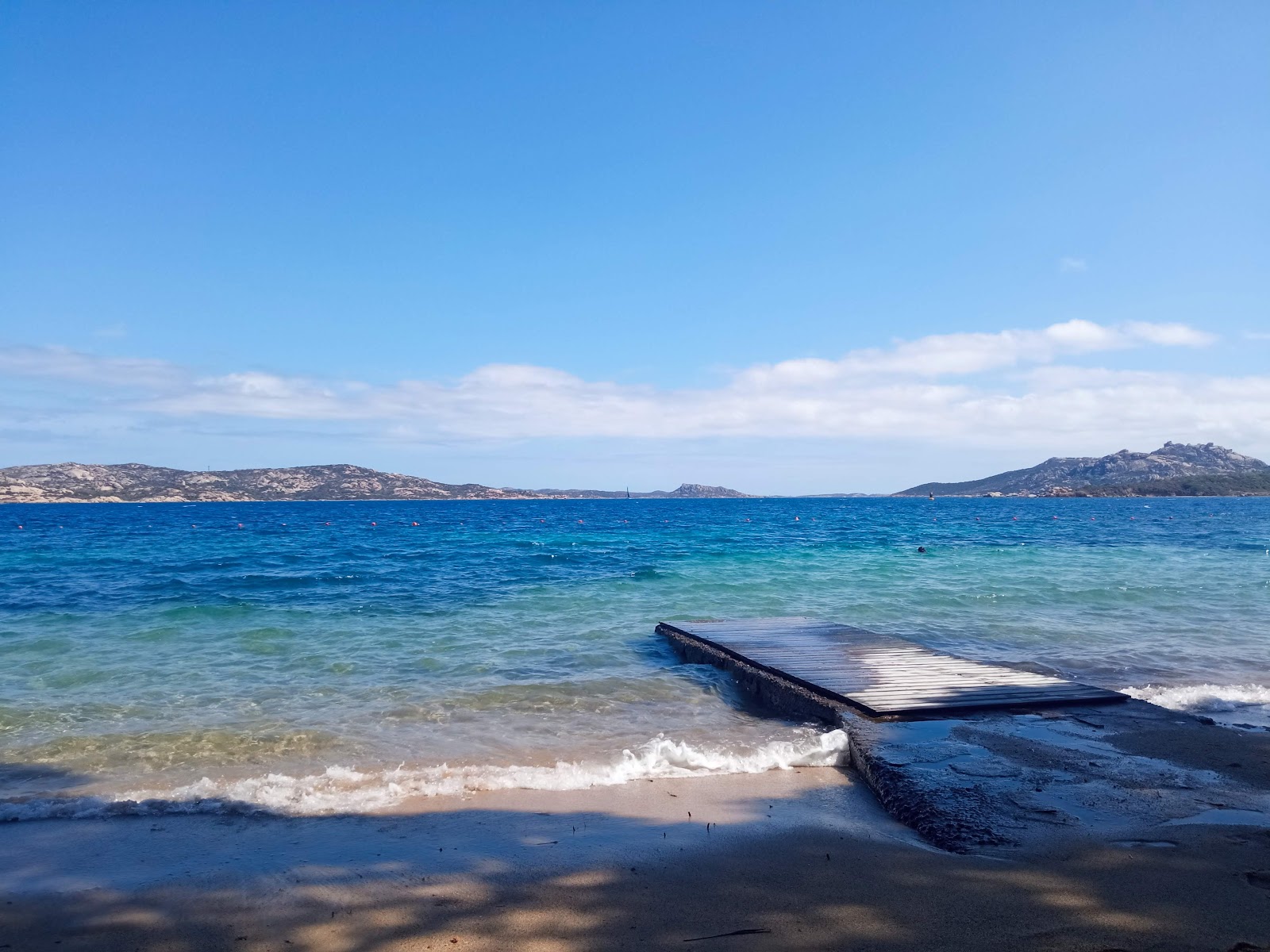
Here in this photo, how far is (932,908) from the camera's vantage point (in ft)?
13.5

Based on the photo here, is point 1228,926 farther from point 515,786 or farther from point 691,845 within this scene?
point 515,786

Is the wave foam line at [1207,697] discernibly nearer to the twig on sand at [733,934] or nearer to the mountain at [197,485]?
the twig on sand at [733,934]

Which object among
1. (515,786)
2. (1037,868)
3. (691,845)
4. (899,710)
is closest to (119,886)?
(515,786)

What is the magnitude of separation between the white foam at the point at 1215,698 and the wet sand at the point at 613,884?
4.59m

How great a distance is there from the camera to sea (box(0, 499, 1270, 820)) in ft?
23.5

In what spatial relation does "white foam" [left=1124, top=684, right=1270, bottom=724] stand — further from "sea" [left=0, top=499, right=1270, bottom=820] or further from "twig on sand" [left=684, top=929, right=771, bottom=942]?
"twig on sand" [left=684, top=929, right=771, bottom=942]

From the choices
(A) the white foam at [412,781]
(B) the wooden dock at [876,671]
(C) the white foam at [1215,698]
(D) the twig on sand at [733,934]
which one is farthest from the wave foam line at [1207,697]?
(D) the twig on sand at [733,934]

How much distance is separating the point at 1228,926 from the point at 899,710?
4218mm

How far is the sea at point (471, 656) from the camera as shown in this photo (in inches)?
282

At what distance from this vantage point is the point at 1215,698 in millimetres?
9164

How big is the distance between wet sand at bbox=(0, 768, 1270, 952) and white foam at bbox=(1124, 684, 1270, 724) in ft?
15.1

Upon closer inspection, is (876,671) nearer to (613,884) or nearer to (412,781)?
(412,781)

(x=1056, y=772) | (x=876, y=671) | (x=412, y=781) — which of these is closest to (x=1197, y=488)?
(x=876, y=671)

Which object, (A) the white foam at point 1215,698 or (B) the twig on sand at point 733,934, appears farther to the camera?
(A) the white foam at point 1215,698
